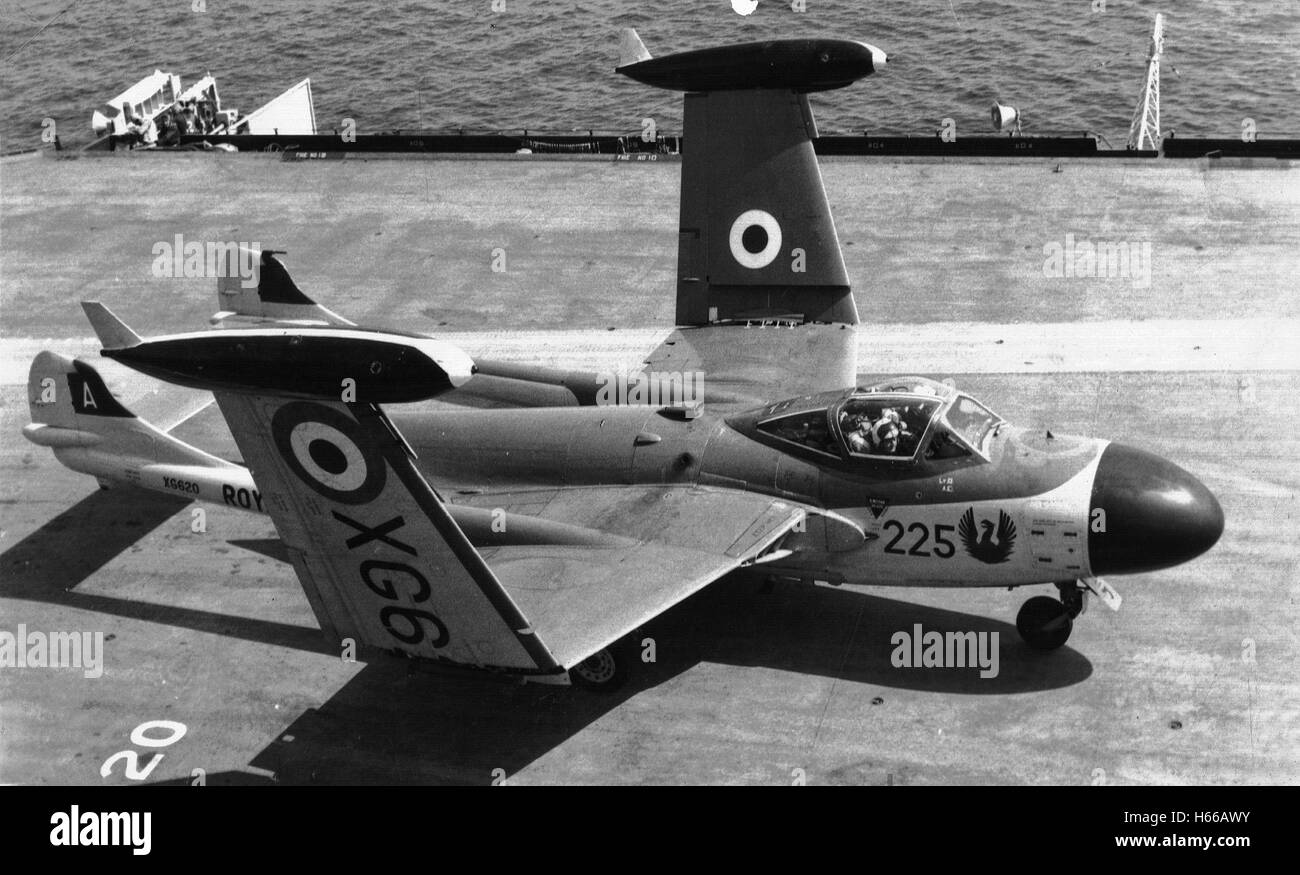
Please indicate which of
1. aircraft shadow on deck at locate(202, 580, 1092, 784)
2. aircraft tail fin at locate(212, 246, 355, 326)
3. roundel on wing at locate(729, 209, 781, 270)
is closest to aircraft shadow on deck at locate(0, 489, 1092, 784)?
aircraft shadow on deck at locate(202, 580, 1092, 784)

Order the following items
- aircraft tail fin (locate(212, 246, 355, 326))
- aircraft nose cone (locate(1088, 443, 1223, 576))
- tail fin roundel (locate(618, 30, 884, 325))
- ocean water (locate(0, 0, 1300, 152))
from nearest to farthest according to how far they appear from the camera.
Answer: aircraft nose cone (locate(1088, 443, 1223, 576)), aircraft tail fin (locate(212, 246, 355, 326)), tail fin roundel (locate(618, 30, 884, 325)), ocean water (locate(0, 0, 1300, 152))

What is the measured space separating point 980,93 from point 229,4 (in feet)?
131

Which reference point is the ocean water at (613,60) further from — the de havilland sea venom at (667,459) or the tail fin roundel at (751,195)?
the de havilland sea venom at (667,459)

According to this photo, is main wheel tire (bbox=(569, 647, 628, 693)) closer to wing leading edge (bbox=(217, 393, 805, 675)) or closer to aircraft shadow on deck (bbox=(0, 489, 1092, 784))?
aircraft shadow on deck (bbox=(0, 489, 1092, 784))

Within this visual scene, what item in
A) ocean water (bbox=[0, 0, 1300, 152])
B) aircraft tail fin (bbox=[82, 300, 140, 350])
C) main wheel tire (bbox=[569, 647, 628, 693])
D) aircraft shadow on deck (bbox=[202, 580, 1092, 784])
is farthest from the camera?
ocean water (bbox=[0, 0, 1300, 152])

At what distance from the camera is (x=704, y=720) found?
18.2 metres

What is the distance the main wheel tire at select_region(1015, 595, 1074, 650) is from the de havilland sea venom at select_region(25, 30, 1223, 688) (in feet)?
0.10

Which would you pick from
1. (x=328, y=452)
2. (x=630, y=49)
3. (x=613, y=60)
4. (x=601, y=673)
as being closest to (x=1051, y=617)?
(x=601, y=673)

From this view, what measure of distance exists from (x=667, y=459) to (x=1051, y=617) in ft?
18.1

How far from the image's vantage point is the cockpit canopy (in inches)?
725

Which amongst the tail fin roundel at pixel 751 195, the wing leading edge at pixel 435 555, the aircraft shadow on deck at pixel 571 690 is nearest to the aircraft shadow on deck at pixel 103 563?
the aircraft shadow on deck at pixel 571 690

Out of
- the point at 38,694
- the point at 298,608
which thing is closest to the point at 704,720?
the point at 298,608
